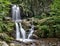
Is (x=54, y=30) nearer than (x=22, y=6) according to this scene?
Yes

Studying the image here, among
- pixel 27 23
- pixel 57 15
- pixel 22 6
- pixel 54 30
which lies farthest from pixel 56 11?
pixel 22 6

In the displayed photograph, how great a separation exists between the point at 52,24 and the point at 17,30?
3.15m

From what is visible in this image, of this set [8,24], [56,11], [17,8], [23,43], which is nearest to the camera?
[23,43]

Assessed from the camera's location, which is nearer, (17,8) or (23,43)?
(23,43)

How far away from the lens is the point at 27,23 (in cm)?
1683

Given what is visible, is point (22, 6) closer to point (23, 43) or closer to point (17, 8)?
point (17, 8)

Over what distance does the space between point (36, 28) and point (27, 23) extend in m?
1.03

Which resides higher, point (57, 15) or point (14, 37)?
point (57, 15)

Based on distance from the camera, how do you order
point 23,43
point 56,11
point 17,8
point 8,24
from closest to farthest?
point 23,43 → point 56,11 → point 8,24 → point 17,8

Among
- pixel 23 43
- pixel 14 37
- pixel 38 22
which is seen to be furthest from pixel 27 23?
pixel 23 43

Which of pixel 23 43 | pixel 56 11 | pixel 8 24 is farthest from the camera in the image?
pixel 8 24

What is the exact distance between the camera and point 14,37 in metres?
15.4

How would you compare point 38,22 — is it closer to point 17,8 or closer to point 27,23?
point 27,23

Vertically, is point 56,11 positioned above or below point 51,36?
above
